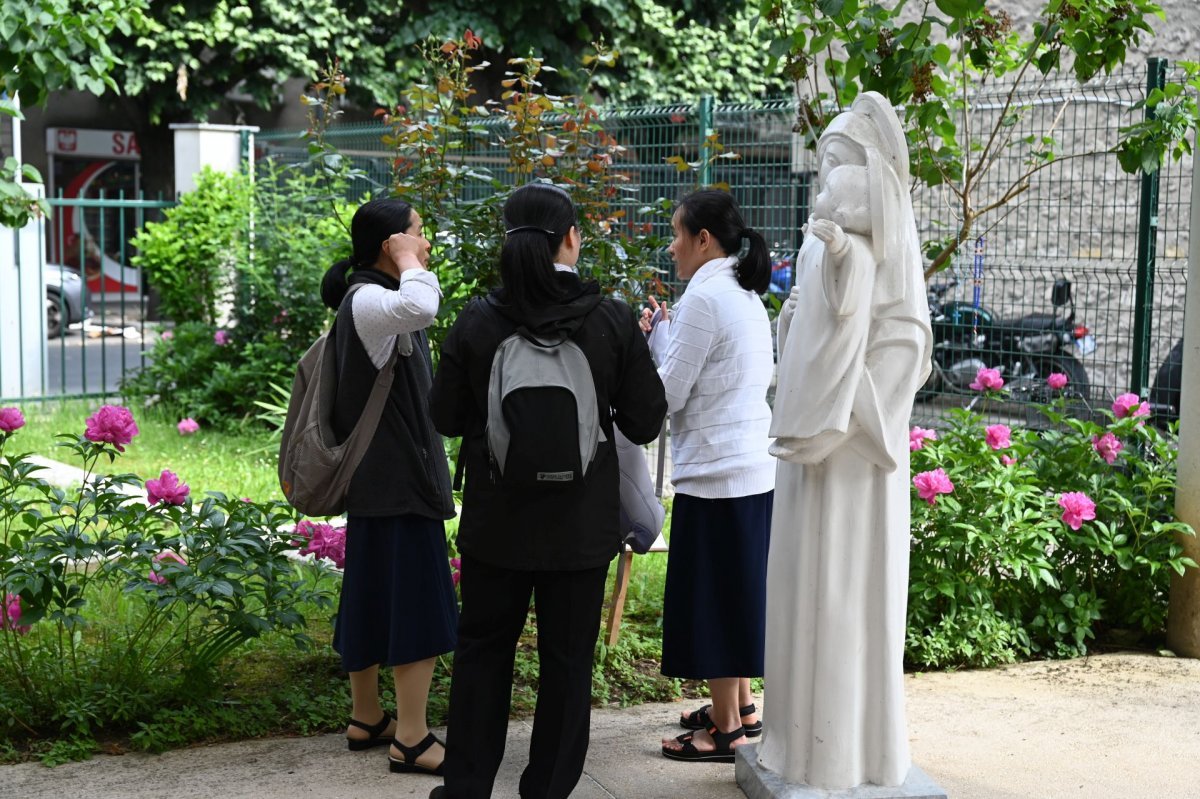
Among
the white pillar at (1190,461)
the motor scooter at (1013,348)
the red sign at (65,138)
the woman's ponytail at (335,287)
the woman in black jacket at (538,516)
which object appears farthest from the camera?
the red sign at (65,138)

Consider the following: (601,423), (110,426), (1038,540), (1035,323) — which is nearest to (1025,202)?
(1035,323)

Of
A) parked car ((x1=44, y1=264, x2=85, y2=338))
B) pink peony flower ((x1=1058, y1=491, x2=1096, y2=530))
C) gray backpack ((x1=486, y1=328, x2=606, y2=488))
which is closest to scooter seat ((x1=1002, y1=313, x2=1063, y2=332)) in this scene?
pink peony flower ((x1=1058, y1=491, x2=1096, y2=530))

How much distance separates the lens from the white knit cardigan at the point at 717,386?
14.0 ft

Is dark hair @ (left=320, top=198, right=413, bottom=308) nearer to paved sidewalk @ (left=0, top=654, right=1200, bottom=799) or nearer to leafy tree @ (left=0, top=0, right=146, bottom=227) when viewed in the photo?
paved sidewalk @ (left=0, top=654, right=1200, bottom=799)

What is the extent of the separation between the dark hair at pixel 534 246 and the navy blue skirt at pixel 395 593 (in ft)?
3.33

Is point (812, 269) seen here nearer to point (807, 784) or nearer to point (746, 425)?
point (746, 425)

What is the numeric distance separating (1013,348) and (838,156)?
396 cm

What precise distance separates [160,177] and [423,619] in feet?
63.2

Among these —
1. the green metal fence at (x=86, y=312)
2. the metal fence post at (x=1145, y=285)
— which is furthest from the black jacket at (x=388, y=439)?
the green metal fence at (x=86, y=312)

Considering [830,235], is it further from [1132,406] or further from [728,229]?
[1132,406]

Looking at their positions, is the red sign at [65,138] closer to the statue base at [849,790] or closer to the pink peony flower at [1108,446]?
the pink peony flower at [1108,446]

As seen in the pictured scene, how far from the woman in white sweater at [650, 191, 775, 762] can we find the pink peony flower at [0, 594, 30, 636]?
2185mm

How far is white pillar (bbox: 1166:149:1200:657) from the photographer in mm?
5449

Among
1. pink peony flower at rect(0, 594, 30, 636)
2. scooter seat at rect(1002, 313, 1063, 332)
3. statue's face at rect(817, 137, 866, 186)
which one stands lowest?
pink peony flower at rect(0, 594, 30, 636)
